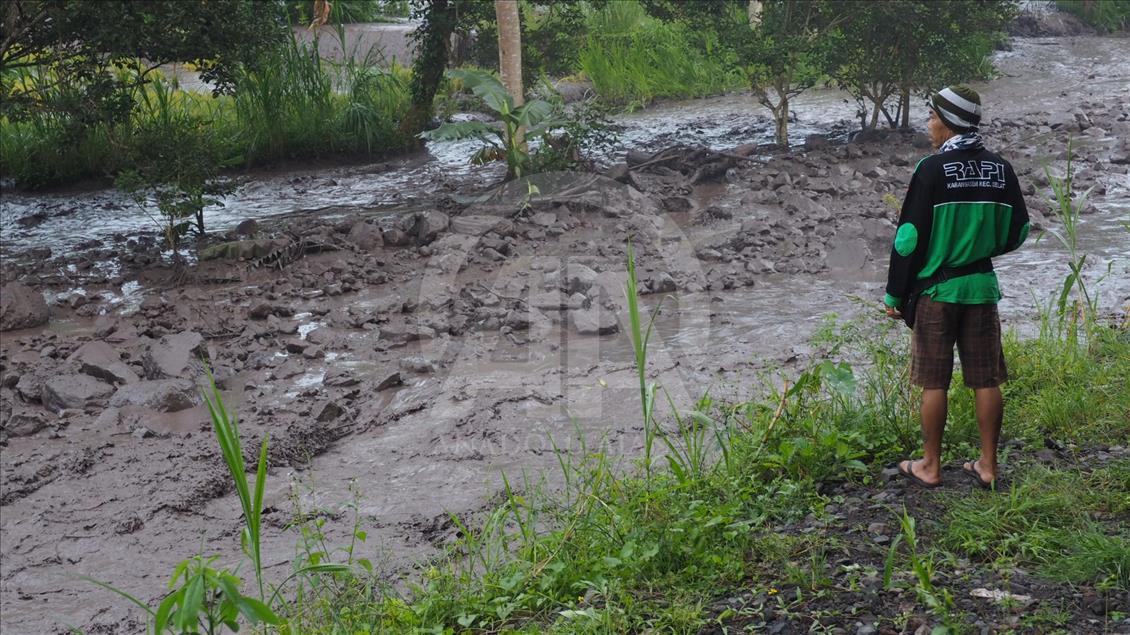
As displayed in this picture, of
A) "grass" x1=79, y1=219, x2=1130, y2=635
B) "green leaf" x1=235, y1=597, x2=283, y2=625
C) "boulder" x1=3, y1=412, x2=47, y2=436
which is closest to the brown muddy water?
"boulder" x1=3, y1=412, x2=47, y2=436

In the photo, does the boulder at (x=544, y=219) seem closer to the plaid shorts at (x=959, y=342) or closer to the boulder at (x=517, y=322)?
the boulder at (x=517, y=322)

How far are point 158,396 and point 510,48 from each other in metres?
5.85

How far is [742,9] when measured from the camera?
43.9 ft

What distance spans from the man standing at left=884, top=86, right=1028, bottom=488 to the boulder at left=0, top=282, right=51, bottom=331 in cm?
698

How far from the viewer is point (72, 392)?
274 inches

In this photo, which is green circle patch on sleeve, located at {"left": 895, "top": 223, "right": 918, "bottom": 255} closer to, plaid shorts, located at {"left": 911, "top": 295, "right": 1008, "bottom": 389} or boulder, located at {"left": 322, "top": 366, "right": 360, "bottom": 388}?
plaid shorts, located at {"left": 911, "top": 295, "right": 1008, "bottom": 389}

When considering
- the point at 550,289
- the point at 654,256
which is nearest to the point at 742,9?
the point at 654,256

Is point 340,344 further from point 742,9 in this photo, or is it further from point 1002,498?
point 742,9

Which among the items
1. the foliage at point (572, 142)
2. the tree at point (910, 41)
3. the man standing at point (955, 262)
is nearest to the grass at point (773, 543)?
the man standing at point (955, 262)

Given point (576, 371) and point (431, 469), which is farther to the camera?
point (576, 371)

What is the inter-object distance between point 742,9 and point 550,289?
21.7ft

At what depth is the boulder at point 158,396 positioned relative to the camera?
6.83 meters

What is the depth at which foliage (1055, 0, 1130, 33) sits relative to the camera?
1880cm

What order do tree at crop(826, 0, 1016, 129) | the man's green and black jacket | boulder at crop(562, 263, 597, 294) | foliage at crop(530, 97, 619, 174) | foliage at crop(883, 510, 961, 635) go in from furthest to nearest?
1. tree at crop(826, 0, 1016, 129)
2. foliage at crop(530, 97, 619, 174)
3. boulder at crop(562, 263, 597, 294)
4. the man's green and black jacket
5. foliage at crop(883, 510, 961, 635)
